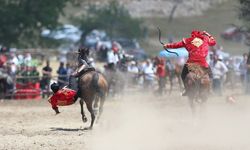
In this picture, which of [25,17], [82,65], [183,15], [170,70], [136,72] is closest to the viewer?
[82,65]

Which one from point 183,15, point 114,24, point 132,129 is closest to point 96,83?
point 132,129

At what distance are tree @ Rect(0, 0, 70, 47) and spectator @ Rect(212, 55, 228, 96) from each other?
16.1 m

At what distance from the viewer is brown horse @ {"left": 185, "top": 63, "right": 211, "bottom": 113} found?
71.3ft

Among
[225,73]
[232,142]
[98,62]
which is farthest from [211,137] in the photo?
[98,62]

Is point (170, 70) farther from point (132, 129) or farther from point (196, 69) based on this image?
point (132, 129)

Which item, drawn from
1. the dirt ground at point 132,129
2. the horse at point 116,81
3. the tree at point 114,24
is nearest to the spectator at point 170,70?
the horse at point 116,81

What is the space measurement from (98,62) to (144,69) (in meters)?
13.9

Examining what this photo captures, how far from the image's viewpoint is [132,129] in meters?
→ 21.1

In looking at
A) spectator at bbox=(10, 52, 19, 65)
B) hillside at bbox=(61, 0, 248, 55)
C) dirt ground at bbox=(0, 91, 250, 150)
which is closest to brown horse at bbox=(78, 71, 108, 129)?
dirt ground at bbox=(0, 91, 250, 150)

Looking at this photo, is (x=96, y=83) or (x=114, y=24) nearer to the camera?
(x=96, y=83)

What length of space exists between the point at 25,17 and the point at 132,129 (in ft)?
98.6

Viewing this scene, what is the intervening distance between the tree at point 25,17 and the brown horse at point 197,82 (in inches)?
1133

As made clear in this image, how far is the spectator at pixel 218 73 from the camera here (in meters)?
36.3

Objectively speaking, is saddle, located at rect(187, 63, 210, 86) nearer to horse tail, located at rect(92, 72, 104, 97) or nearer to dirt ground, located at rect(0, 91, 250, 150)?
dirt ground, located at rect(0, 91, 250, 150)
